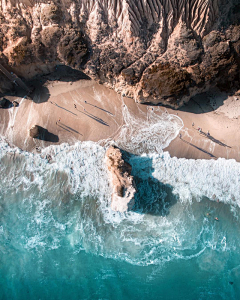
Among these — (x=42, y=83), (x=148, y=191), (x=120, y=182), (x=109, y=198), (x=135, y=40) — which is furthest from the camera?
(x=42, y=83)

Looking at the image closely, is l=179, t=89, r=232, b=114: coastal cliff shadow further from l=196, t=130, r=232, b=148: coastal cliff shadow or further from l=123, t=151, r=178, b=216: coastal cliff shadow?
l=123, t=151, r=178, b=216: coastal cliff shadow

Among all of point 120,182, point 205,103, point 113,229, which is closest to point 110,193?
point 120,182

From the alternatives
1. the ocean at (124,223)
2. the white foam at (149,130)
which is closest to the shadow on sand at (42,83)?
the ocean at (124,223)

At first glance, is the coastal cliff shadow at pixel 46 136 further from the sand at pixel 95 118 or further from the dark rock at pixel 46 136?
the sand at pixel 95 118

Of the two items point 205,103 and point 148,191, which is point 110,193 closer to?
point 148,191

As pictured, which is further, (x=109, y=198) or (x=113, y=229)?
(x=109, y=198)

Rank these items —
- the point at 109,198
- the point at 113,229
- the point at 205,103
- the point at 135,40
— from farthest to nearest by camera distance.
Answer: the point at 205,103 < the point at 109,198 < the point at 113,229 < the point at 135,40

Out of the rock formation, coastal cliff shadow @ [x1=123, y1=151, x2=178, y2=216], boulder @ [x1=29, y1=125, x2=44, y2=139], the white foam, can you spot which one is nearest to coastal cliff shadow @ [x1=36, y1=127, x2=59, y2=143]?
boulder @ [x1=29, y1=125, x2=44, y2=139]
